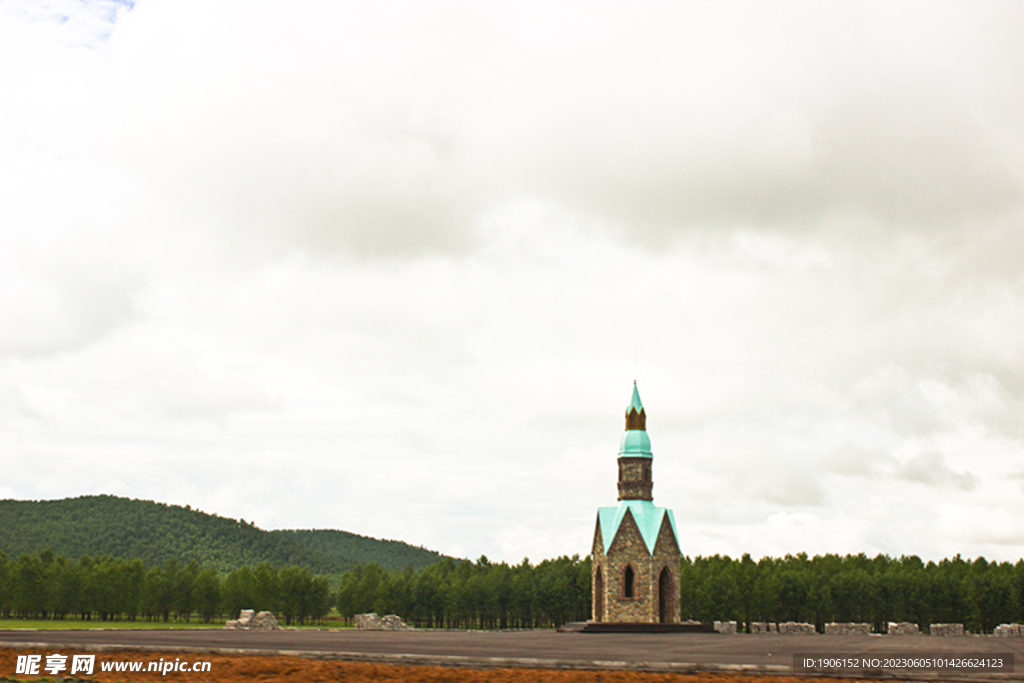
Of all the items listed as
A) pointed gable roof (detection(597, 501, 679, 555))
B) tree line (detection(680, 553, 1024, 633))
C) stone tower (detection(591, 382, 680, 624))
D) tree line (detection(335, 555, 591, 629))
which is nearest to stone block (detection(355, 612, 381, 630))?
stone tower (detection(591, 382, 680, 624))

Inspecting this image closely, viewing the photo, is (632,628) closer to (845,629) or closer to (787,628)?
(787,628)

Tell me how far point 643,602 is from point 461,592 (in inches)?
1594

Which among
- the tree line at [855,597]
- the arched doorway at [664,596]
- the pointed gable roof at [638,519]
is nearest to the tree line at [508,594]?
the tree line at [855,597]

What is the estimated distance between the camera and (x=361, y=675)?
19094 mm

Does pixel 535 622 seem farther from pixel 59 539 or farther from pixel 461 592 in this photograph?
pixel 59 539

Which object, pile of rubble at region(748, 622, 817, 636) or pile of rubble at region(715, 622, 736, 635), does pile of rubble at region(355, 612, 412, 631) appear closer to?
pile of rubble at region(715, 622, 736, 635)

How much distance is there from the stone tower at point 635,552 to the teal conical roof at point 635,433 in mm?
77

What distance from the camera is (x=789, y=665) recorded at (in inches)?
883

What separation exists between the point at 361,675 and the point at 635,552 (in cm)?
4488

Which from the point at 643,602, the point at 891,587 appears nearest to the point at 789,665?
the point at 643,602

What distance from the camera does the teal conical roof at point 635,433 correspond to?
6412 centimetres

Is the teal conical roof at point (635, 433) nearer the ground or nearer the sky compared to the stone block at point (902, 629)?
nearer the sky

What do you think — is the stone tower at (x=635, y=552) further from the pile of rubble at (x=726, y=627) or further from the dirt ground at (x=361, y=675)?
the dirt ground at (x=361, y=675)

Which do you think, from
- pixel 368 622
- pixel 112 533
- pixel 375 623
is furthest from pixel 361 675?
pixel 112 533
